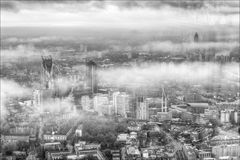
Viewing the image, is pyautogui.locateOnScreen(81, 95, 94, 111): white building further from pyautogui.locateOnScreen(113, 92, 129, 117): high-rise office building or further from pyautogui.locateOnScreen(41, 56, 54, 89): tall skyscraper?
pyautogui.locateOnScreen(41, 56, 54, 89): tall skyscraper

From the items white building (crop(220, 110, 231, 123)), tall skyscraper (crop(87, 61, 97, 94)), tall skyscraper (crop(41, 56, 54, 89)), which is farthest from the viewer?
tall skyscraper (crop(87, 61, 97, 94))

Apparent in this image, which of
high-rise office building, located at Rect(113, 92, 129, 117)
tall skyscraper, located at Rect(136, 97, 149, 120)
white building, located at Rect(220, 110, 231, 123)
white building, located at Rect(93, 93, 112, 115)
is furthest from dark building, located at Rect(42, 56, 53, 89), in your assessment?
white building, located at Rect(220, 110, 231, 123)

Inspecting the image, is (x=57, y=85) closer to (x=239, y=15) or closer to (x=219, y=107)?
(x=219, y=107)

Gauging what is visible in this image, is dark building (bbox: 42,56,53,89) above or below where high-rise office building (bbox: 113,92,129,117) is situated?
above

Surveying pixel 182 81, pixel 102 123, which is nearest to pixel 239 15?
pixel 182 81

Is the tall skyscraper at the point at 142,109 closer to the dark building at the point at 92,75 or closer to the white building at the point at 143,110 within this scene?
the white building at the point at 143,110

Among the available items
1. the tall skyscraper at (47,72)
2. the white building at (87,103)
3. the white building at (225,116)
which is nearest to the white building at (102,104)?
the white building at (87,103)

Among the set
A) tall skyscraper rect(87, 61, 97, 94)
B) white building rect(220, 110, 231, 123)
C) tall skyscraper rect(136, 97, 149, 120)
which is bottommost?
white building rect(220, 110, 231, 123)

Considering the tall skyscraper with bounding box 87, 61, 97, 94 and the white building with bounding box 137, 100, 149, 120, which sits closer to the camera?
the white building with bounding box 137, 100, 149, 120
